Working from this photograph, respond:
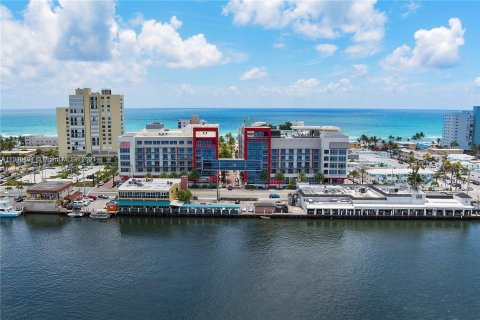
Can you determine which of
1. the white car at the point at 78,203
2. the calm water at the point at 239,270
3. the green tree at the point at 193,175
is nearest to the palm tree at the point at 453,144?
the calm water at the point at 239,270

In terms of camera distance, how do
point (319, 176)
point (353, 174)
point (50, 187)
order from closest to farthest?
point (50, 187) < point (319, 176) < point (353, 174)

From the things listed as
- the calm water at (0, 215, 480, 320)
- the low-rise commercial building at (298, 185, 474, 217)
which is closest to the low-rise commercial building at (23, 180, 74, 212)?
the calm water at (0, 215, 480, 320)

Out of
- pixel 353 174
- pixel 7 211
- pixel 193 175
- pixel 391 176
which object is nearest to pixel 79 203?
pixel 7 211

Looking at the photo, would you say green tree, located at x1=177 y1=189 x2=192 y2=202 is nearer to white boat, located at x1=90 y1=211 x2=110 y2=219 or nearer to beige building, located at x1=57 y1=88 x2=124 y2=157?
white boat, located at x1=90 y1=211 x2=110 y2=219

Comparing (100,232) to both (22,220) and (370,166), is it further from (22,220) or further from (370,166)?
(370,166)

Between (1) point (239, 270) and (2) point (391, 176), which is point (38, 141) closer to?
(2) point (391, 176)
